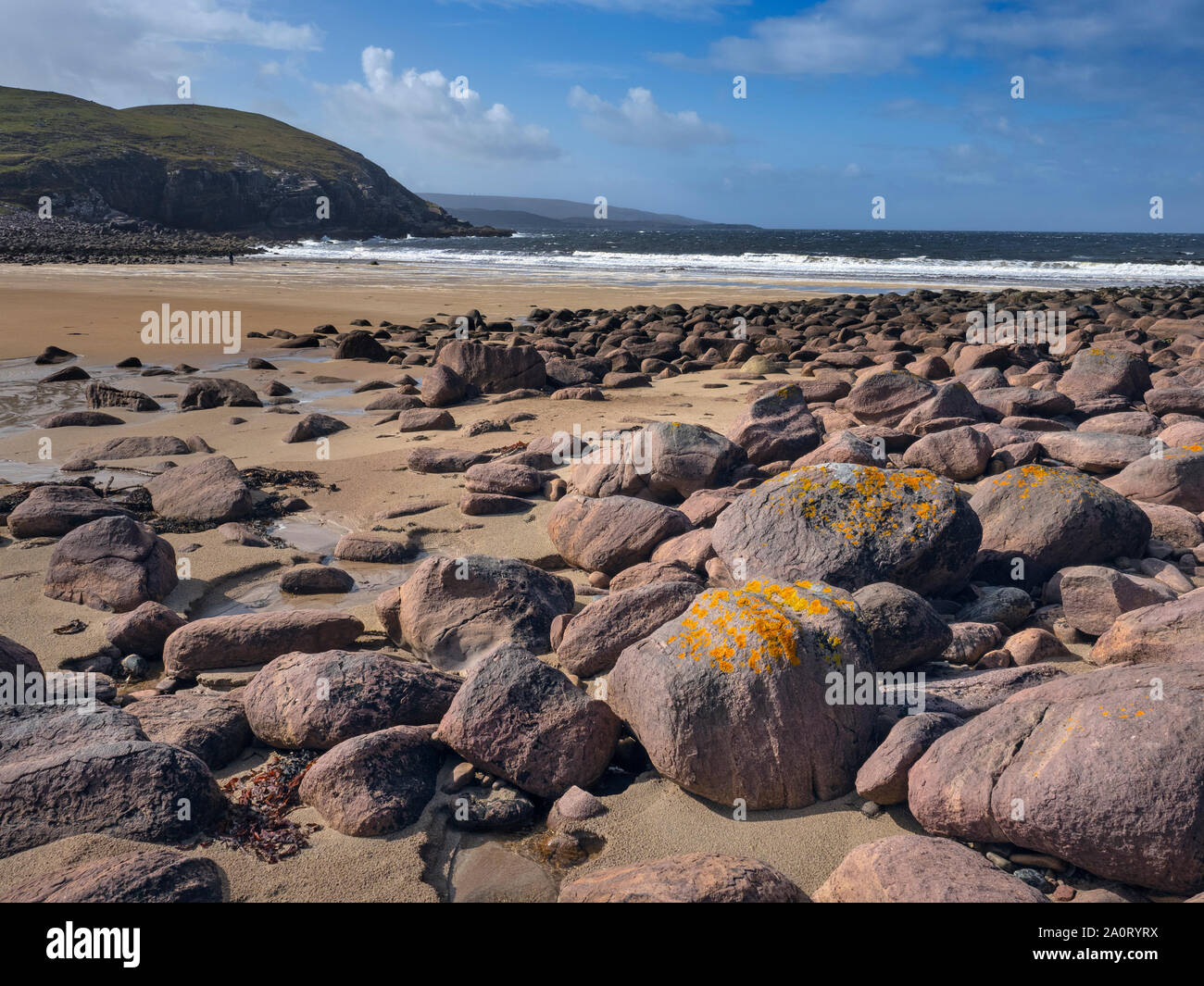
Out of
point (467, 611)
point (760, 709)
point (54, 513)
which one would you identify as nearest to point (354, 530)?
point (54, 513)

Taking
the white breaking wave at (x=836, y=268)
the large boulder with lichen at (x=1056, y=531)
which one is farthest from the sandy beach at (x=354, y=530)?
the white breaking wave at (x=836, y=268)

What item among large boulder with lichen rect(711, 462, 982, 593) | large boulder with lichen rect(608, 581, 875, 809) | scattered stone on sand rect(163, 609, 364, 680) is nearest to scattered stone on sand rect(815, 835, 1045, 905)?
large boulder with lichen rect(608, 581, 875, 809)

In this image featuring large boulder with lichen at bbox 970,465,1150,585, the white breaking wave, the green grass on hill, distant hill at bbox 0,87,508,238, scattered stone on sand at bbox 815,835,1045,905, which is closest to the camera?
scattered stone on sand at bbox 815,835,1045,905

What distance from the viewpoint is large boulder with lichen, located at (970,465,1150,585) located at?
4883 millimetres

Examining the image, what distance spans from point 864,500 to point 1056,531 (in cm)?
123

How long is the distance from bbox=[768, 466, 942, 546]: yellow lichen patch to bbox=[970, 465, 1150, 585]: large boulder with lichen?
0.68 m

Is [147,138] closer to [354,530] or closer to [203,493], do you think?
[203,493]

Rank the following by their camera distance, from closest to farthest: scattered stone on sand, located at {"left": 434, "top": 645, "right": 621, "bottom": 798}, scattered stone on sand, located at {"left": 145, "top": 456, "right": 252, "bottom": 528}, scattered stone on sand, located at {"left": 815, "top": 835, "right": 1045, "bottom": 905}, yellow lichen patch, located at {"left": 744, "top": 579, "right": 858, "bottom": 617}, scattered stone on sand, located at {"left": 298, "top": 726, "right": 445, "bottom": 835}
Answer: scattered stone on sand, located at {"left": 815, "top": 835, "right": 1045, "bottom": 905}
scattered stone on sand, located at {"left": 298, "top": 726, "right": 445, "bottom": 835}
scattered stone on sand, located at {"left": 434, "top": 645, "right": 621, "bottom": 798}
yellow lichen patch, located at {"left": 744, "top": 579, "right": 858, "bottom": 617}
scattered stone on sand, located at {"left": 145, "top": 456, "right": 252, "bottom": 528}

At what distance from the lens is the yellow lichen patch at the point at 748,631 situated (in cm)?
320

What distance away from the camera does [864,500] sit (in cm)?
459

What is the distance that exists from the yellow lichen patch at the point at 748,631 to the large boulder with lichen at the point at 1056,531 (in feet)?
6.01

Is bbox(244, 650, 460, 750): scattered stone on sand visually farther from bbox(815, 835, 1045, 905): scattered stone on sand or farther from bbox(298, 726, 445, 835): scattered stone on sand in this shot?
bbox(815, 835, 1045, 905): scattered stone on sand

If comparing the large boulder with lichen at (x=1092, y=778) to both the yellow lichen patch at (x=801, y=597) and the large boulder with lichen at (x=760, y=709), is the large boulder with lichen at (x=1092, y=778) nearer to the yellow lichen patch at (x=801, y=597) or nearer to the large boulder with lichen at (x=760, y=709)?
the large boulder with lichen at (x=760, y=709)
